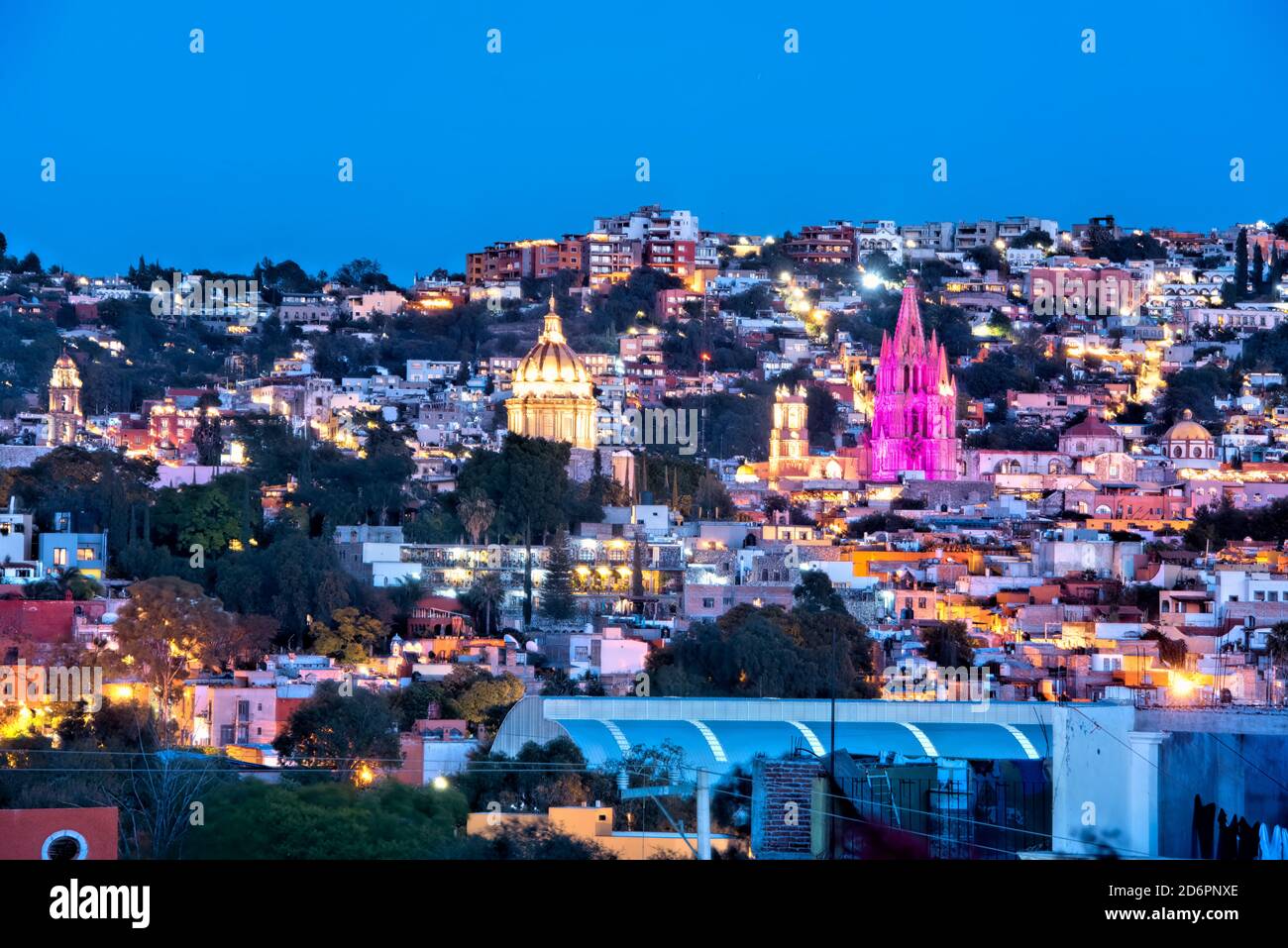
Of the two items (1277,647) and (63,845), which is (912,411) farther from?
(63,845)

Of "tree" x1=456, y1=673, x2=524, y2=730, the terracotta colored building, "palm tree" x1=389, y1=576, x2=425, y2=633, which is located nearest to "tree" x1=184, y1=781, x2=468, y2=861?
the terracotta colored building

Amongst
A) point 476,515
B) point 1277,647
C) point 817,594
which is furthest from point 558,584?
point 1277,647

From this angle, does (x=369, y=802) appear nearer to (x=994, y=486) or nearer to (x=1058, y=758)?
(x=1058, y=758)

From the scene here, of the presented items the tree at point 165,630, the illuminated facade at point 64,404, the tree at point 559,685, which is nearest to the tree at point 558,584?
the tree at point 165,630

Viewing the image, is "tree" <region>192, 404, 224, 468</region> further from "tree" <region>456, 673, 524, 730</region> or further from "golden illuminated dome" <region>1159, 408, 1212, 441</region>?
"tree" <region>456, 673, 524, 730</region>

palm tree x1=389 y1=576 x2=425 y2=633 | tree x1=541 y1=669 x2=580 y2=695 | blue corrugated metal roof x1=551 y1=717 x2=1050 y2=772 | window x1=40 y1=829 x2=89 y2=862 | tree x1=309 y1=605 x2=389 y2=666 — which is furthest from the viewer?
palm tree x1=389 y1=576 x2=425 y2=633

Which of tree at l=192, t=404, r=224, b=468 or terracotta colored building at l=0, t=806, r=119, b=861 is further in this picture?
tree at l=192, t=404, r=224, b=468
